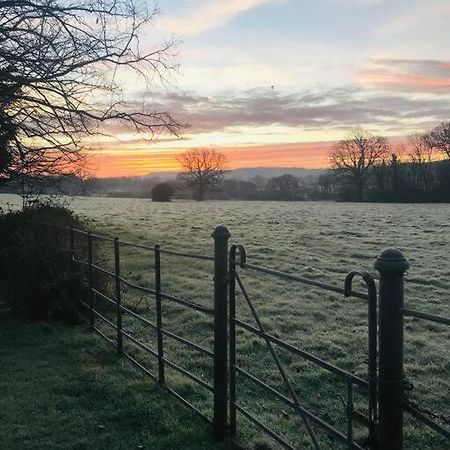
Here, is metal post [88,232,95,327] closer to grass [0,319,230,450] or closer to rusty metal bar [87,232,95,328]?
rusty metal bar [87,232,95,328]

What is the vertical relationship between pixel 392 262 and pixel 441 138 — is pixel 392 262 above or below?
below

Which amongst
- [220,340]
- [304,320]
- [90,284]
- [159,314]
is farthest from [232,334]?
[304,320]

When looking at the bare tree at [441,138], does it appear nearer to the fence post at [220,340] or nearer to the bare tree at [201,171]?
the bare tree at [201,171]

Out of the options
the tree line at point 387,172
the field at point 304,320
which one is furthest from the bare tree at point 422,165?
the field at point 304,320

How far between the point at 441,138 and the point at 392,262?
79963 mm

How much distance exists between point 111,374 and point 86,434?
1552 mm

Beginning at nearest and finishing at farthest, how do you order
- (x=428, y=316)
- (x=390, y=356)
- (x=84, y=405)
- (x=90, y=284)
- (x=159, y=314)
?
(x=428, y=316) → (x=390, y=356) → (x=84, y=405) → (x=159, y=314) → (x=90, y=284)

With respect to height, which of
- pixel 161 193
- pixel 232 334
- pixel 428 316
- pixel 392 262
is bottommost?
pixel 232 334

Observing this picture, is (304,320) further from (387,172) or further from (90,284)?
(387,172)

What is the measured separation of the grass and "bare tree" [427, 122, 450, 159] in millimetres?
74592

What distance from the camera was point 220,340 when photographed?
5047 millimetres

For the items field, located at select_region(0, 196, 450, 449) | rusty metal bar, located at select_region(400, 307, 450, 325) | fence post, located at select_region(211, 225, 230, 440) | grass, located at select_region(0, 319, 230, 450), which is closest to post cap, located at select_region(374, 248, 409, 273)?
rusty metal bar, located at select_region(400, 307, 450, 325)

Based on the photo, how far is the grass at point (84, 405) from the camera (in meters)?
5.02

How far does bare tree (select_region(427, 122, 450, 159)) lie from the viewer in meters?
75.6
